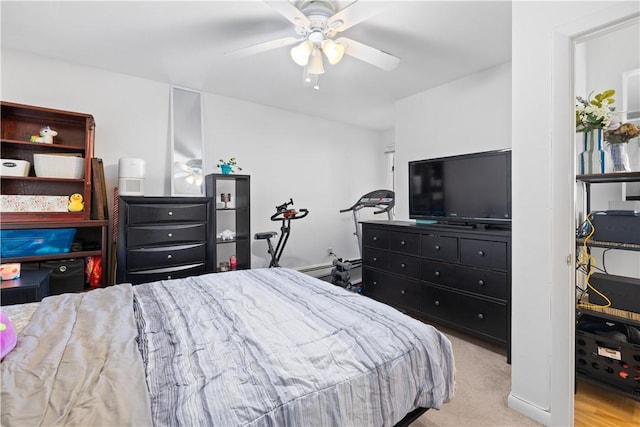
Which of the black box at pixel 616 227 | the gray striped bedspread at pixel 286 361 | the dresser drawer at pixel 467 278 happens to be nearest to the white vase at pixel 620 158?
the black box at pixel 616 227

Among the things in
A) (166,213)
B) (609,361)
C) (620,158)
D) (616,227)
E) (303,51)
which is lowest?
(609,361)

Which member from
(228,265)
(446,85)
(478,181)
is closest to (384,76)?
(446,85)

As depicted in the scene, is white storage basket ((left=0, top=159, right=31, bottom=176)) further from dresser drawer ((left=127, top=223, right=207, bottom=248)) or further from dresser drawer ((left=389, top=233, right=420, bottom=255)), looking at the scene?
dresser drawer ((left=389, top=233, right=420, bottom=255))

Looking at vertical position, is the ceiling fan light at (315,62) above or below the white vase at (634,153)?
above

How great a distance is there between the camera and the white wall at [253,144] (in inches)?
109

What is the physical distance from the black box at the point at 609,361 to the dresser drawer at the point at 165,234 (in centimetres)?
330

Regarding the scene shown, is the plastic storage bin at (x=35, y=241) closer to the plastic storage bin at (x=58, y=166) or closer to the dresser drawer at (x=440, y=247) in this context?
the plastic storage bin at (x=58, y=166)

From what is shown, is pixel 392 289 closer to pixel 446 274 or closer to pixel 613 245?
pixel 446 274

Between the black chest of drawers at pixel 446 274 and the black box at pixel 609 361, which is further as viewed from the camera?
the black chest of drawers at pixel 446 274

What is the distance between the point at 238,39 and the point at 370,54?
115 cm

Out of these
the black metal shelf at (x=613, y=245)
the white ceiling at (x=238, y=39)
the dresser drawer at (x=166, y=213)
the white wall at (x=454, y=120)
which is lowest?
the black metal shelf at (x=613, y=245)

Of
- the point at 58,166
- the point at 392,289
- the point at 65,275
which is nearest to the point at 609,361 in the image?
the point at 392,289

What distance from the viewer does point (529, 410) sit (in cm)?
163

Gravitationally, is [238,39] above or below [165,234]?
above
